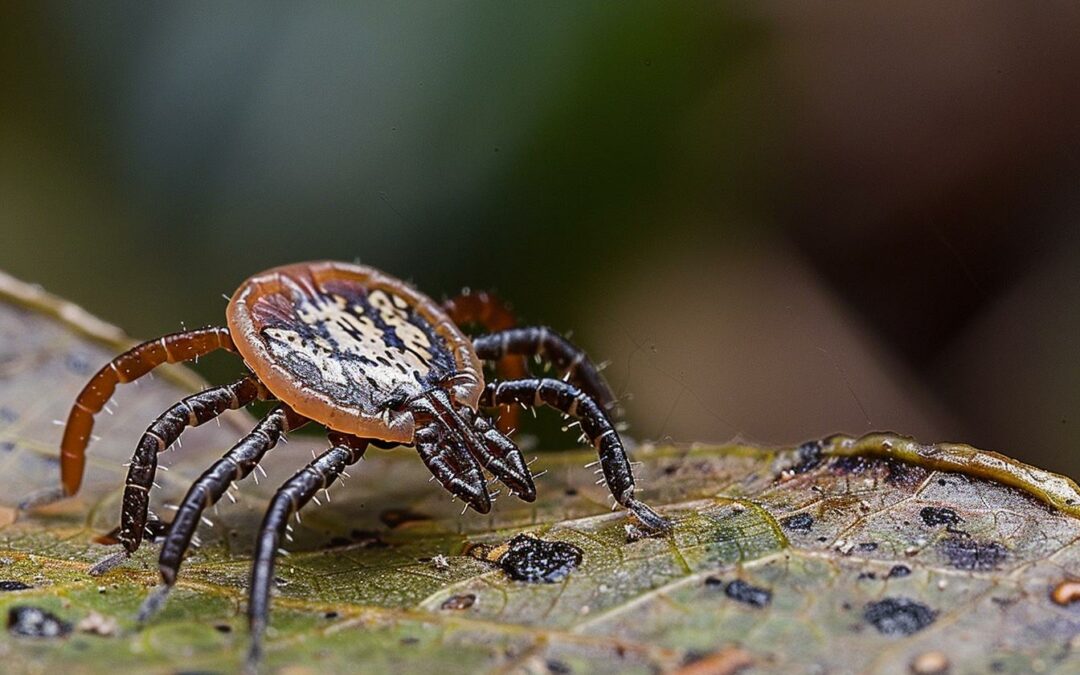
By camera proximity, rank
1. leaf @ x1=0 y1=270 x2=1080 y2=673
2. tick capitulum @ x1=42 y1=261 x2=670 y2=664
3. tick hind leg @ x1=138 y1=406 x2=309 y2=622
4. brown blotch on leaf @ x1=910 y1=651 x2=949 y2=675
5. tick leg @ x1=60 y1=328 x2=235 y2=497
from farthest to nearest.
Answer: tick leg @ x1=60 y1=328 x2=235 y2=497 → tick capitulum @ x1=42 y1=261 x2=670 y2=664 → tick hind leg @ x1=138 y1=406 x2=309 y2=622 → leaf @ x1=0 y1=270 x2=1080 y2=673 → brown blotch on leaf @ x1=910 y1=651 x2=949 y2=675

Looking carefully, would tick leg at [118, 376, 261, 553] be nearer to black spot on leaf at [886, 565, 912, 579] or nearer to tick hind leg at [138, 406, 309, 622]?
tick hind leg at [138, 406, 309, 622]

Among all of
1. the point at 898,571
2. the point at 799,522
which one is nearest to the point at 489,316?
the point at 799,522

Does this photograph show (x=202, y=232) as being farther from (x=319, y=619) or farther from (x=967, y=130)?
(x=967, y=130)

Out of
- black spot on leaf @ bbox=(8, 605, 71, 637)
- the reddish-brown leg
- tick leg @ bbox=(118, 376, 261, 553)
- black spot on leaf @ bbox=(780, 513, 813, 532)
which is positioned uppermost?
black spot on leaf @ bbox=(780, 513, 813, 532)

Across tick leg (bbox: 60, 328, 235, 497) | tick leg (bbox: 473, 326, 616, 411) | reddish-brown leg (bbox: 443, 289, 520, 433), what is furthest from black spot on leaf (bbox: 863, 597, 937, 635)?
tick leg (bbox: 60, 328, 235, 497)

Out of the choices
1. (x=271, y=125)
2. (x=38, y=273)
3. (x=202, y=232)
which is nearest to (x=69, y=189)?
(x=38, y=273)

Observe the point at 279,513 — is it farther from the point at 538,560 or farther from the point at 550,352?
the point at 550,352

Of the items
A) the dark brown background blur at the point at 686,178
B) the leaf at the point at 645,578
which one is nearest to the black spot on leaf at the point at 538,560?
the leaf at the point at 645,578

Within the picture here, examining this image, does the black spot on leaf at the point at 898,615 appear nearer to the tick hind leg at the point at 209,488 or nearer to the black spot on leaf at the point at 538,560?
the black spot on leaf at the point at 538,560

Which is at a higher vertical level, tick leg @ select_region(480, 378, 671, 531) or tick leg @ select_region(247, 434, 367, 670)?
tick leg @ select_region(480, 378, 671, 531)
